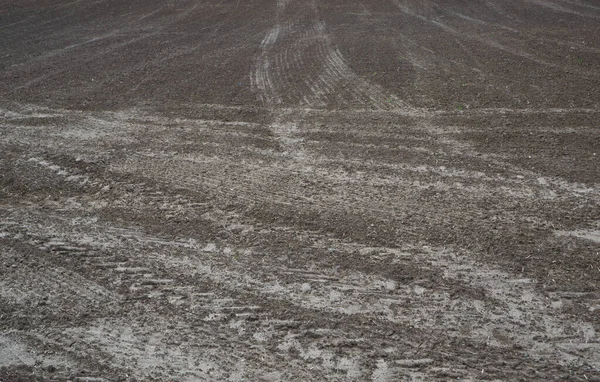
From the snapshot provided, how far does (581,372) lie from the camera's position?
3.29 meters

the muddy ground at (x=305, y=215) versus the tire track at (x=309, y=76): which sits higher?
the tire track at (x=309, y=76)

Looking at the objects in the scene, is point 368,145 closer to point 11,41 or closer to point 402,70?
point 402,70

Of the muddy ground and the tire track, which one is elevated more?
the tire track

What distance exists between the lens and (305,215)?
5.11m

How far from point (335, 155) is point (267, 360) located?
3277 millimetres

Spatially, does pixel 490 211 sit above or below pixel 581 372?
above

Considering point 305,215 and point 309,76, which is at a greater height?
point 309,76

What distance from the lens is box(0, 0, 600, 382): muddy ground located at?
3.60 meters

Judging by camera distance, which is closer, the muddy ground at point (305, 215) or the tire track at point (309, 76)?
the muddy ground at point (305, 215)

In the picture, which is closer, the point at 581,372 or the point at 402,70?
the point at 581,372

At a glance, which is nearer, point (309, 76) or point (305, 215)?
point (305, 215)

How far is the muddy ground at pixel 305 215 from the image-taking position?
3.60 metres

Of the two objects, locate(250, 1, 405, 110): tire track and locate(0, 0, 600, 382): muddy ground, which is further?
locate(250, 1, 405, 110): tire track

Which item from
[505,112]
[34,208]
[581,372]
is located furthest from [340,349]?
[505,112]
